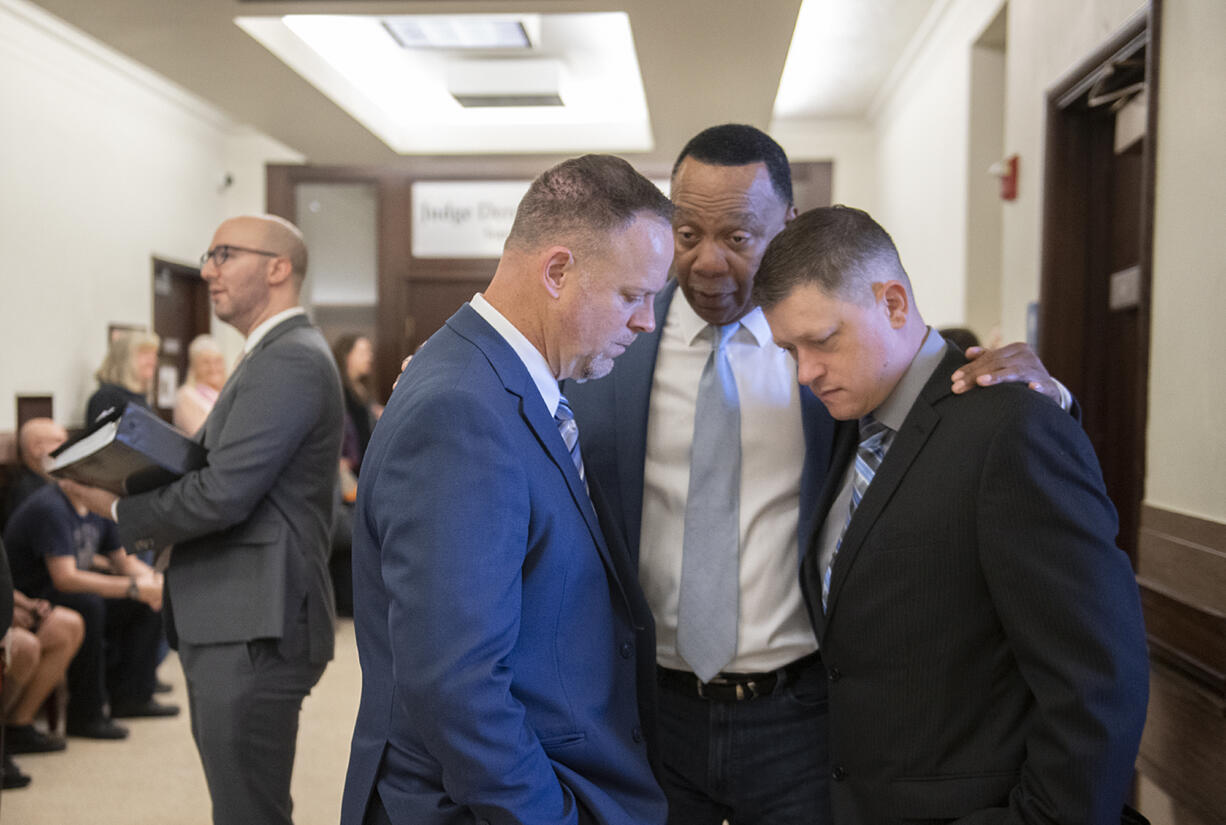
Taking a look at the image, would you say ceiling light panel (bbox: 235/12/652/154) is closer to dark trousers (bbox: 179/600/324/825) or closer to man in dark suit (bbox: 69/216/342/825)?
man in dark suit (bbox: 69/216/342/825)

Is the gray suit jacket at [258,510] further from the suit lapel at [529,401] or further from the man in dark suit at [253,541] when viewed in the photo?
the suit lapel at [529,401]

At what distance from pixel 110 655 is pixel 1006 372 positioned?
4926 millimetres

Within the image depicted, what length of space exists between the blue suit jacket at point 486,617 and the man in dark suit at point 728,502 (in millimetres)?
271

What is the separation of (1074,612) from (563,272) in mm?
790

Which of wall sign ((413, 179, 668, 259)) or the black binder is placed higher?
wall sign ((413, 179, 668, 259))

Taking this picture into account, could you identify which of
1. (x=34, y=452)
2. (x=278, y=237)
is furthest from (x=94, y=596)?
(x=278, y=237)

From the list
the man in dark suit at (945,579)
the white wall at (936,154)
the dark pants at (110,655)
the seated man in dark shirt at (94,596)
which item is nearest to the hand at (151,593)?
the seated man in dark shirt at (94,596)

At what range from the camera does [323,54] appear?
6.98 m

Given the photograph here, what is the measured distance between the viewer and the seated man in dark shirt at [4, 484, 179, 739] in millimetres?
4676

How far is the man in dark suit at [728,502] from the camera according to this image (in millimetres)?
1737

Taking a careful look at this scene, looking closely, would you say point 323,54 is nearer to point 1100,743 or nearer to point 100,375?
point 100,375

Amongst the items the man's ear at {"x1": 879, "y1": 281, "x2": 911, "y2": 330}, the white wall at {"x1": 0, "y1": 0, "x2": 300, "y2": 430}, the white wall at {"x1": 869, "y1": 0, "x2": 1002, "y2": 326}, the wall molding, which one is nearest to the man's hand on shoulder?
the man's ear at {"x1": 879, "y1": 281, "x2": 911, "y2": 330}

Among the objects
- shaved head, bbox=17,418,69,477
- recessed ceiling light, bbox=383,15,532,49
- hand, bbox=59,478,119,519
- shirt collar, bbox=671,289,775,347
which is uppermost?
recessed ceiling light, bbox=383,15,532,49

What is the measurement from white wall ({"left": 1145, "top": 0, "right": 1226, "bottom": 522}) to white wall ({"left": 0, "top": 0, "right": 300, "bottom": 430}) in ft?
19.0
